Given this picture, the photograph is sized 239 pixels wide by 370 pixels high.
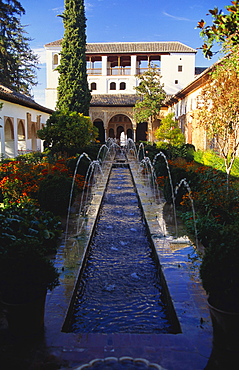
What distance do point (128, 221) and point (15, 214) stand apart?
115 inches

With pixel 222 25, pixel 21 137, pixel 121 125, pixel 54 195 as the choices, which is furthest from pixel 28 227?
pixel 121 125

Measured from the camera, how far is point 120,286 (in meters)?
4.65

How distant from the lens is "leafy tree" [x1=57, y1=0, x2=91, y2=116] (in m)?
24.5

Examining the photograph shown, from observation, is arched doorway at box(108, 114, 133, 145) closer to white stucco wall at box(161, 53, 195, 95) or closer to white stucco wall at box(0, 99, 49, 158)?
white stucco wall at box(161, 53, 195, 95)

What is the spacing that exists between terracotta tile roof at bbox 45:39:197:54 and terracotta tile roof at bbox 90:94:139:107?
176 inches

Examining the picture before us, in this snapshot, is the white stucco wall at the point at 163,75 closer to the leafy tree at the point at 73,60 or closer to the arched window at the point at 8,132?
the leafy tree at the point at 73,60

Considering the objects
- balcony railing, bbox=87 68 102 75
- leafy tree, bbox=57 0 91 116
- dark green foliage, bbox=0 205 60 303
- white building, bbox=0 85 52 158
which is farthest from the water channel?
balcony railing, bbox=87 68 102 75

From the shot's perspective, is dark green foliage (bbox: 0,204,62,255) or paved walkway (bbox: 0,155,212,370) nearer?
paved walkway (bbox: 0,155,212,370)

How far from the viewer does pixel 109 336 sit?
311cm

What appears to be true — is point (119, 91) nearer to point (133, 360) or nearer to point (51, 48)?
point (51, 48)

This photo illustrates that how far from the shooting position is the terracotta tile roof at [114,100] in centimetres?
3450

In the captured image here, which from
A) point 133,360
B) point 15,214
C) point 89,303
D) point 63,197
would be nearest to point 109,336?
point 133,360

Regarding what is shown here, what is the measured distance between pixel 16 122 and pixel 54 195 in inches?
514

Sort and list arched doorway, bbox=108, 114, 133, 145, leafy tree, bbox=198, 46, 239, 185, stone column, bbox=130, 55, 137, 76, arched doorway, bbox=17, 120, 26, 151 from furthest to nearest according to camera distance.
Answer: arched doorway, bbox=108, 114, 133, 145
stone column, bbox=130, 55, 137, 76
arched doorway, bbox=17, 120, 26, 151
leafy tree, bbox=198, 46, 239, 185
